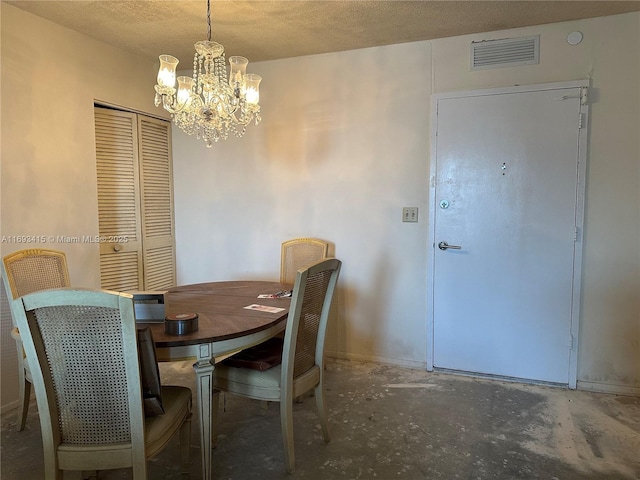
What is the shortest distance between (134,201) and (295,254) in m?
1.37

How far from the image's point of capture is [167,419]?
1.57 metres

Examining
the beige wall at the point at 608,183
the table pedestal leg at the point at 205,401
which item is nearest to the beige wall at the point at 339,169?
the beige wall at the point at 608,183

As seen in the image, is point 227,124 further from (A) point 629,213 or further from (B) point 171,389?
(A) point 629,213

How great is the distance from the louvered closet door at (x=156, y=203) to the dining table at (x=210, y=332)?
127 cm

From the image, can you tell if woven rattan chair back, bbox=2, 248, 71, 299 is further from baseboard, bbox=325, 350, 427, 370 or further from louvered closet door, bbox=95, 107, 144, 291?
baseboard, bbox=325, 350, 427, 370

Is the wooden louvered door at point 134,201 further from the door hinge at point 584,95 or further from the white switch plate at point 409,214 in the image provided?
the door hinge at point 584,95

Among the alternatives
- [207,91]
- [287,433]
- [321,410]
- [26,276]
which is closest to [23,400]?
[26,276]

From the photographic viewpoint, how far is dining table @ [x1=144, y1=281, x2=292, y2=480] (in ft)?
5.40

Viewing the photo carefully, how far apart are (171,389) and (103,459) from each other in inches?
15.2

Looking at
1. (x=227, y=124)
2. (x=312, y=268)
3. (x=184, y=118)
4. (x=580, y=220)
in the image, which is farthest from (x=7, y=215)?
(x=580, y=220)

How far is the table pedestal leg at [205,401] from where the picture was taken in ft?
5.53

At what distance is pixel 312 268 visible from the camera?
1.83m

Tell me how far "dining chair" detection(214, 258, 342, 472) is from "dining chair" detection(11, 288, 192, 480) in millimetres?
548

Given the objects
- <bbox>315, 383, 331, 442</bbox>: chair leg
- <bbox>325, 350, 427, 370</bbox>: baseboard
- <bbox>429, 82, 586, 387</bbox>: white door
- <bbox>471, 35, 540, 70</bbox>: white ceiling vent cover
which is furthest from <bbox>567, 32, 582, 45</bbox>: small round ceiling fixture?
<bbox>315, 383, 331, 442</bbox>: chair leg
